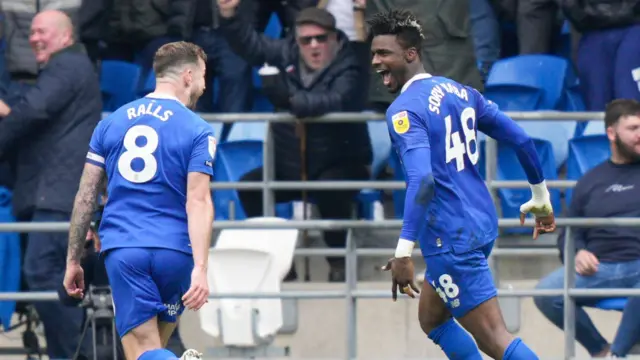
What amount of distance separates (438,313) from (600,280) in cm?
192

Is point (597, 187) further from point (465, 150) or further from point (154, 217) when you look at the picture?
point (154, 217)

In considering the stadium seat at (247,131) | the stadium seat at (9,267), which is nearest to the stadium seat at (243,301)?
the stadium seat at (247,131)

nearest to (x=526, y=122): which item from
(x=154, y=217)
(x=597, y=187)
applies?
(x=597, y=187)

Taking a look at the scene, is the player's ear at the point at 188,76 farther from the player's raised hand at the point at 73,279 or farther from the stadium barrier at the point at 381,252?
the stadium barrier at the point at 381,252

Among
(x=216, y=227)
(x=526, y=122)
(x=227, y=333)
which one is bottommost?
(x=227, y=333)

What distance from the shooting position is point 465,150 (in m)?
8.04

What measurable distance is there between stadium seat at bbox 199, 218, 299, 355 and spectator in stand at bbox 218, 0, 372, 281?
0.85 metres

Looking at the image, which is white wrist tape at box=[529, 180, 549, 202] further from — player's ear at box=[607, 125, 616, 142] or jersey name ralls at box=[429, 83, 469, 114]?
player's ear at box=[607, 125, 616, 142]

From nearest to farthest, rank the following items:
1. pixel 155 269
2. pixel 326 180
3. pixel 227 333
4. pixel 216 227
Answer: pixel 155 269 → pixel 216 227 → pixel 227 333 → pixel 326 180

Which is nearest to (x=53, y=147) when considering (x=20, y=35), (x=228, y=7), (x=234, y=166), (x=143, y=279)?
(x=20, y=35)

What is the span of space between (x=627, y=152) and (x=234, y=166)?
279 centimetres

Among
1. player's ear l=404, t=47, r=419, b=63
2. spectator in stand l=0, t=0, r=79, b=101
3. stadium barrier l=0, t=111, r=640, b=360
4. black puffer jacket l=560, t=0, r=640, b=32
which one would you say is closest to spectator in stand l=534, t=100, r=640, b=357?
stadium barrier l=0, t=111, r=640, b=360

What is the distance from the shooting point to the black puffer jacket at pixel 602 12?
11039mm

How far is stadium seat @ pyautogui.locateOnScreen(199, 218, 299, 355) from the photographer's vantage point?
404 inches
